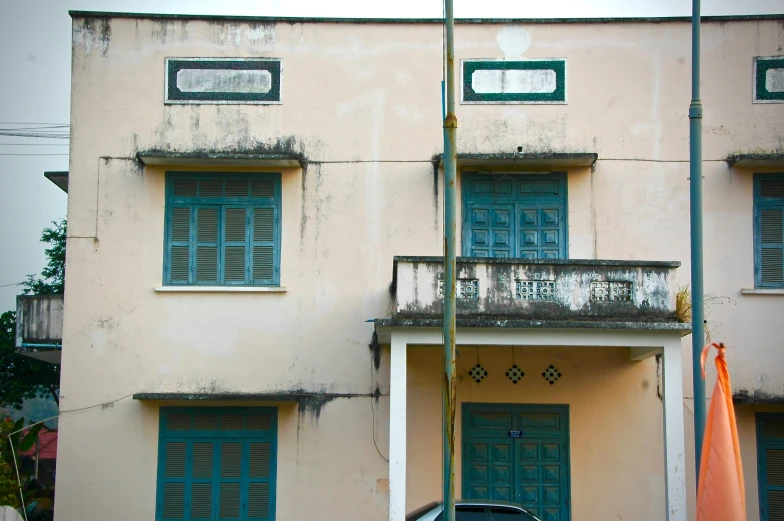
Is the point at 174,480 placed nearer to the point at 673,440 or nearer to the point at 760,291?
the point at 673,440

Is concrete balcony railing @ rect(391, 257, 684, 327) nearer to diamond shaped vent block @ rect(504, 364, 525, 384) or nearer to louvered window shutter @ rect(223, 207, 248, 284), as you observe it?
diamond shaped vent block @ rect(504, 364, 525, 384)

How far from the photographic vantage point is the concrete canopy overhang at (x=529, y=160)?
14.2 metres

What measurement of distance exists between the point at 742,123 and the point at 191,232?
8.41 m

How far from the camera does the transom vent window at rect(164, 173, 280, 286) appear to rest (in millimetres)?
14648

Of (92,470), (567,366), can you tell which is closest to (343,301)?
(567,366)

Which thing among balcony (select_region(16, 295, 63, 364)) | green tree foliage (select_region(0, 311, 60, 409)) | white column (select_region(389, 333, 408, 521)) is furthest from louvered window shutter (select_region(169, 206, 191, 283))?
green tree foliage (select_region(0, 311, 60, 409))

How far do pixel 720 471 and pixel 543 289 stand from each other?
492 cm

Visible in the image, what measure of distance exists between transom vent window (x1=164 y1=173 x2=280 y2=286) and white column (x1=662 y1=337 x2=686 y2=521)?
5.76m

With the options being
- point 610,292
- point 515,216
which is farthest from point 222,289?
point 610,292

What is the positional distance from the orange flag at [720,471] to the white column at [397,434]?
441 centimetres

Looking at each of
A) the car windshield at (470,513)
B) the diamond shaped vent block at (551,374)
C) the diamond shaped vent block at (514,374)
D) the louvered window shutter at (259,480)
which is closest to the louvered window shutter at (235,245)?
the louvered window shutter at (259,480)

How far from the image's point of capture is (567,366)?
14.5 meters

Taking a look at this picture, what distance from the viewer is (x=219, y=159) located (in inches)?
566

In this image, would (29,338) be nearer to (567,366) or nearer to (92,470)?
(92,470)
